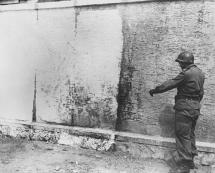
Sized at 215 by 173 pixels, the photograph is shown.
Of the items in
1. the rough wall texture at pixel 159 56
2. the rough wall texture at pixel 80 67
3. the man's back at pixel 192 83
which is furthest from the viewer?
the rough wall texture at pixel 80 67

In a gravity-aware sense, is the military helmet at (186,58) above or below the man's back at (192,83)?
above

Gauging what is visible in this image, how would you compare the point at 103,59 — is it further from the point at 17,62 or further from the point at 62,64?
the point at 17,62

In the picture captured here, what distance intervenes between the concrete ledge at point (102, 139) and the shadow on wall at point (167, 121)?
13 centimetres

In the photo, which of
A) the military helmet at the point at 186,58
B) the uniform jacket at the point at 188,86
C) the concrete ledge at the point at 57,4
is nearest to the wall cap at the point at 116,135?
the uniform jacket at the point at 188,86

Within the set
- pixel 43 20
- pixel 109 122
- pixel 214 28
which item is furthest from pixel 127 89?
pixel 43 20

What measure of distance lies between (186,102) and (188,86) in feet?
0.89

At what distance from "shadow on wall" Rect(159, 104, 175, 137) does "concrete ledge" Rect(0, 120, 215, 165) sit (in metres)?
0.13

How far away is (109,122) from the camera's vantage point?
6.59 meters

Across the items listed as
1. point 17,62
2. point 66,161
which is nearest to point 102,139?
point 66,161

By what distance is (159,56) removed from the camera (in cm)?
605

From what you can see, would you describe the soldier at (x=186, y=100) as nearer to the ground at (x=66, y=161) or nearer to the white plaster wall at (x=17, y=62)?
the ground at (x=66, y=161)

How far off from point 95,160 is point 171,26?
2935 millimetres

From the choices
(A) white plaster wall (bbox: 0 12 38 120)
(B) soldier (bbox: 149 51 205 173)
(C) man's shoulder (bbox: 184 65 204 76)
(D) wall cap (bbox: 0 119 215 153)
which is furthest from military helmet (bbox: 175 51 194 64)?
(A) white plaster wall (bbox: 0 12 38 120)

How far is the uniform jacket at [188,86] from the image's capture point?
525cm
